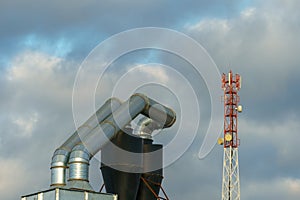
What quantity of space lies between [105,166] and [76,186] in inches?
336

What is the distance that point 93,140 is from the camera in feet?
257

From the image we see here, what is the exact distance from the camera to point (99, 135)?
258 feet

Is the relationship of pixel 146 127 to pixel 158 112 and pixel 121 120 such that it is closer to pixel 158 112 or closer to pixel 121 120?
pixel 158 112

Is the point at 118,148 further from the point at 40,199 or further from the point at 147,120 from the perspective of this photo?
the point at 40,199

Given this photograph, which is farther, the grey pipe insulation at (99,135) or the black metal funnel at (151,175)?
the black metal funnel at (151,175)

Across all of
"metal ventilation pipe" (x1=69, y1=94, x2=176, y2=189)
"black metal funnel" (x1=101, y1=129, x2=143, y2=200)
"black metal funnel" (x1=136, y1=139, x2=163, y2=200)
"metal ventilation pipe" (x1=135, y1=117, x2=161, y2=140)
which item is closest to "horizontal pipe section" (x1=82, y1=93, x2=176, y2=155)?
"metal ventilation pipe" (x1=69, y1=94, x2=176, y2=189)

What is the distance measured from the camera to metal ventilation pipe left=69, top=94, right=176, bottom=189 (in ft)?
255

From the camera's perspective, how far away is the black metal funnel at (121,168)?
270 feet

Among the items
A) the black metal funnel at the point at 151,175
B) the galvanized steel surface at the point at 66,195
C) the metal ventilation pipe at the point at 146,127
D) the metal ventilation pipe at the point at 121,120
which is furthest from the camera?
the metal ventilation pipe at the point at 146,127

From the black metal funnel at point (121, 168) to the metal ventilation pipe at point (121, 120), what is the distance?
7.33 ft

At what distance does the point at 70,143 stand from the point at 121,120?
4994 millimetres

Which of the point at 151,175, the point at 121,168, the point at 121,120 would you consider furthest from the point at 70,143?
the point at 151,175

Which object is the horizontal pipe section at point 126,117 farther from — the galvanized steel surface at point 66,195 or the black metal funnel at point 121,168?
the galvanized steel surface at point 66,195

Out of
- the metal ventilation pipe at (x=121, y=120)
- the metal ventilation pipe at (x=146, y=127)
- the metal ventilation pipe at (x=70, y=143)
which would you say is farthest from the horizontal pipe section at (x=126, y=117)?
the metal ventilation pipe at (x=70, y=143)
